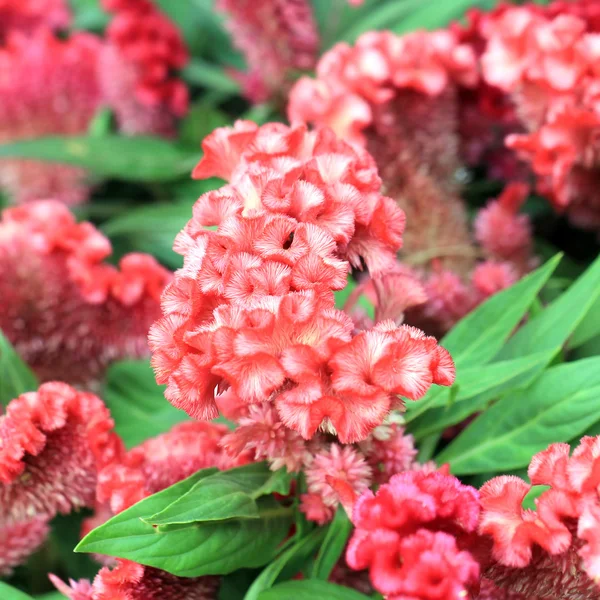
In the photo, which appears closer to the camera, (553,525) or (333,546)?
(553,525)

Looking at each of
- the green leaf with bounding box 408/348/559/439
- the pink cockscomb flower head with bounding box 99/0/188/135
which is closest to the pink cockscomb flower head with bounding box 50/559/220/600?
the green leaf with bounding box 408/348/559/439

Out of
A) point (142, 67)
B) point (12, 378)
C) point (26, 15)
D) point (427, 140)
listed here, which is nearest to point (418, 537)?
point (12, 378)

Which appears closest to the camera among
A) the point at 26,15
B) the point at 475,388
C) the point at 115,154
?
the point at 475,388

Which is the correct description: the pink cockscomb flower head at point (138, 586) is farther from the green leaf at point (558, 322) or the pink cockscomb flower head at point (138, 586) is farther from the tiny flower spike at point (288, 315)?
the green leaf at point (558, 322)

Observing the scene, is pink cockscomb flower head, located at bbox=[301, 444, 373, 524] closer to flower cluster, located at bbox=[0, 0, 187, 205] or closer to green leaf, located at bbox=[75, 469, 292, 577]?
green leaf, located at bbox=[75, 469, 292, 577]

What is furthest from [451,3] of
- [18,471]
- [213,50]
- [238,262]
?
[18,471]

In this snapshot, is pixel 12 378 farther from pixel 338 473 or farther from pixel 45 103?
pixel 45 103

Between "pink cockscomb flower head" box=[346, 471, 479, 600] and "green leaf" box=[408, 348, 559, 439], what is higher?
"pink cockscomb flower head" box=[346, 471, 479, 600]
